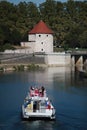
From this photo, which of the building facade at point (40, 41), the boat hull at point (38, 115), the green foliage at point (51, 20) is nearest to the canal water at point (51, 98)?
the boat hull at point (38, 115)

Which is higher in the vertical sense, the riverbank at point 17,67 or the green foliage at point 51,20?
the green foliage at point 51,20

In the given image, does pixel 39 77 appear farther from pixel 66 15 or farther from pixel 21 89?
pixel 66 15

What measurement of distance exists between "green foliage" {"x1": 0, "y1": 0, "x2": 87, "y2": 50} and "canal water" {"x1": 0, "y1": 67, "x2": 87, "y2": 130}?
22365 mm

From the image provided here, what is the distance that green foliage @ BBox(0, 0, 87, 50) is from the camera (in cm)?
8181

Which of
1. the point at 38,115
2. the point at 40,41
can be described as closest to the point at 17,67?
the point at 40,41

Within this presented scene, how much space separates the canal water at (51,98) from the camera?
29016 mm

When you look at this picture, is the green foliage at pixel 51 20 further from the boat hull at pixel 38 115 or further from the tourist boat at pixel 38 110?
the boat hull at pixel 38 115

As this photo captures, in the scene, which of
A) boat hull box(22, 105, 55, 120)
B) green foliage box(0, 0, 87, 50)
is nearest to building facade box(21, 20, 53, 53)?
green foliage box(0, 0, 87, 50)

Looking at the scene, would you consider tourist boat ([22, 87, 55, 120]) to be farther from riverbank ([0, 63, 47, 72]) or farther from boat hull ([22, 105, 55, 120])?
riverbank ([0, 63, 47, 72])

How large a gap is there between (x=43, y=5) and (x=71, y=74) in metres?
41.6

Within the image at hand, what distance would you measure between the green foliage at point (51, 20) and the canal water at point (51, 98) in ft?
73.4

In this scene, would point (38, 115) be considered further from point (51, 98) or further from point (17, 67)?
point (17, 67)

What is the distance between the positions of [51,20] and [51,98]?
54144 millimetres

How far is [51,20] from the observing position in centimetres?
9125
